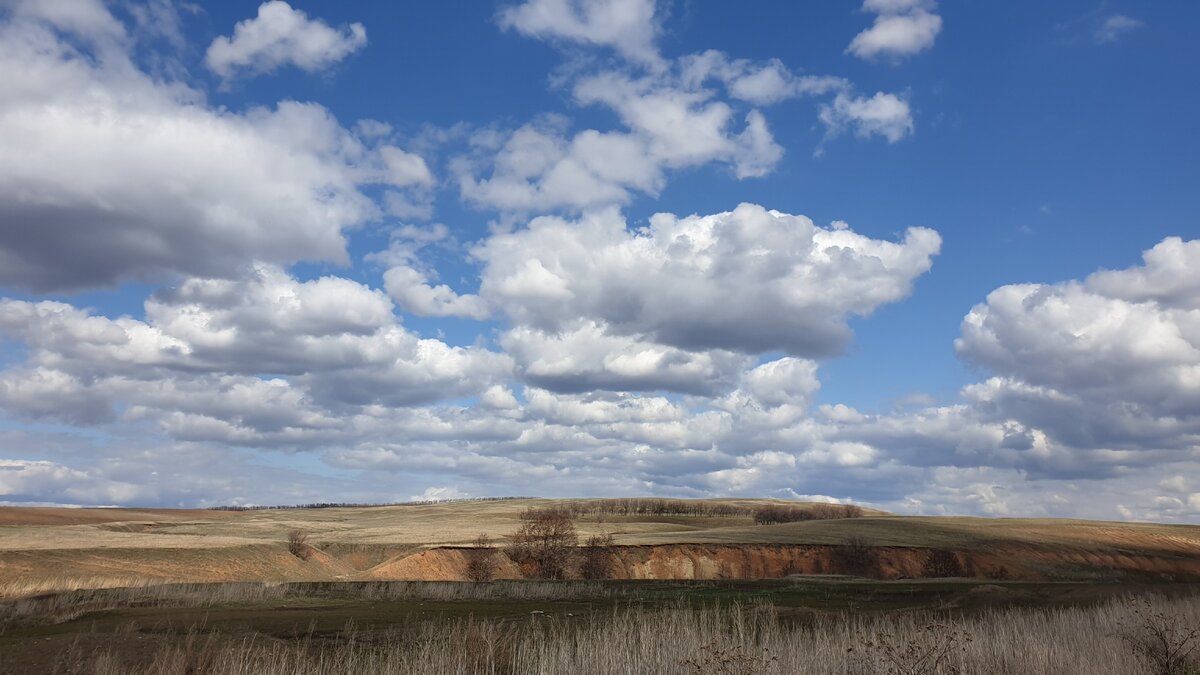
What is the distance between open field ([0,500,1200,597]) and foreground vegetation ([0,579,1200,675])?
1783 centimetres

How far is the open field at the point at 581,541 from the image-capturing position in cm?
6066

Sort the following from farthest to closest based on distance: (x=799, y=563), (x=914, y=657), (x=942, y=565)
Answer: (x=799, y=563) < (x=942, y=565) < (x=914, y=657)

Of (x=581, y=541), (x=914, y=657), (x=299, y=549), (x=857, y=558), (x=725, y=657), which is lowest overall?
(x=857, y=558)

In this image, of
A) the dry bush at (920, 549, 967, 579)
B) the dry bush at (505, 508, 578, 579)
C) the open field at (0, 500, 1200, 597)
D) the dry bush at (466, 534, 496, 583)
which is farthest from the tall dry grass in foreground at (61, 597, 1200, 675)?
the dry bush at (920, 549, 967, 579)

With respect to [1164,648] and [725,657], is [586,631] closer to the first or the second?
[725,657]

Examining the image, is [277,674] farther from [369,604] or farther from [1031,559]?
[1031,559]

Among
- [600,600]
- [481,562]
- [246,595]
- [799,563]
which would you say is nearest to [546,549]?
[481,562]

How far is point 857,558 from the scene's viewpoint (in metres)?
88.6

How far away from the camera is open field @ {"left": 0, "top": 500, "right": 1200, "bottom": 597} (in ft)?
199

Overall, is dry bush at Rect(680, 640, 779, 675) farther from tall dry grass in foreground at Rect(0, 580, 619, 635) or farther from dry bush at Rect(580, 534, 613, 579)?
dry bush at Rect(580, 534, 613, 579)

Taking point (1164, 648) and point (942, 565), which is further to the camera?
point (942, 565)

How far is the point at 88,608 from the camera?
110 feet

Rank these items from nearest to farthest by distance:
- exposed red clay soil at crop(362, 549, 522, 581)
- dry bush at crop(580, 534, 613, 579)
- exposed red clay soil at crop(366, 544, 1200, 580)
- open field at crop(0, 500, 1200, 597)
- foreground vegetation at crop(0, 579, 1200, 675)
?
foreground vegetation at crop(0, 579, 1200, 675) < open field at crop(0, 500, 1200, 597) < exposed red clay soil at crop(362, 549, 522, 581) < dry bush at crop(580, 534, 613, 579) < exposed red clay soil at crop(366, 544, 1200, 580)

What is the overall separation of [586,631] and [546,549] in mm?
52827
